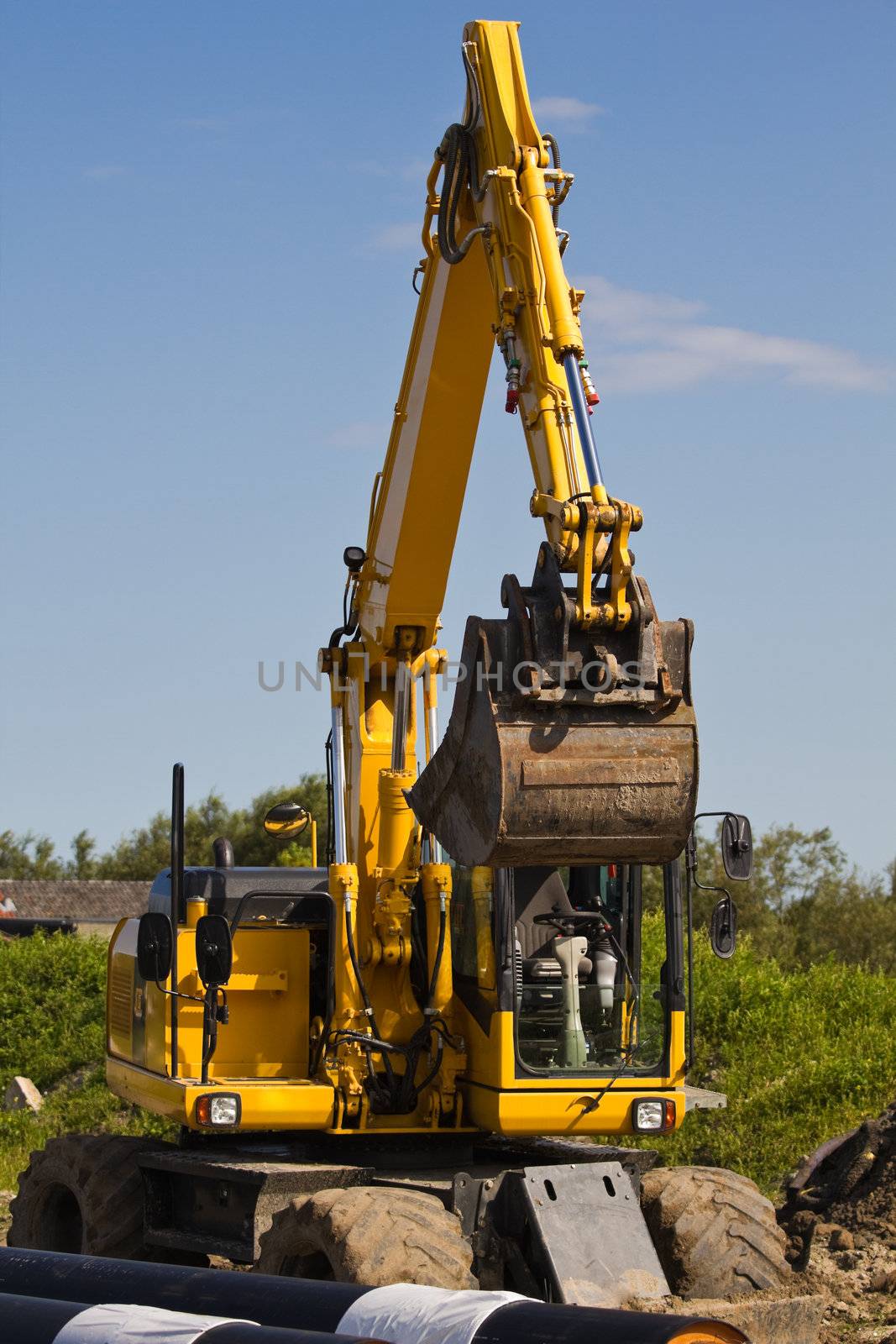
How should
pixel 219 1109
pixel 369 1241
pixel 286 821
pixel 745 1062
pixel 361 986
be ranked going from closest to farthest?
pixel 369 1241, pixel 219 1109, pixel 361 986, pixel 286 821, pixel 745 1062

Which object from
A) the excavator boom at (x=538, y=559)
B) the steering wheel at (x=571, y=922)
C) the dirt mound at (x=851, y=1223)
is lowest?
the dirt mound at (x=851, y=1223)

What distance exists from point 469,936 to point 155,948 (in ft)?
5.74

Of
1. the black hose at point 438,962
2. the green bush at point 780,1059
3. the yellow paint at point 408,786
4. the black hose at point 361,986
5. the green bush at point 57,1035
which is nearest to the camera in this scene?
the yellow paint at point 408,786

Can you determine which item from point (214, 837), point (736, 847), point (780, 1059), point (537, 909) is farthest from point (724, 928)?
point (214, 837)

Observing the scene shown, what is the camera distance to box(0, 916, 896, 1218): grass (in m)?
17.7

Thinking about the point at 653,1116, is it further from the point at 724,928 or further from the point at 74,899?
the point at 74,899

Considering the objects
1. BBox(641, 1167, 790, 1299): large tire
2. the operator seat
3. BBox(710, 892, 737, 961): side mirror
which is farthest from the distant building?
BBox(710, 892, 737, 961): side mirror

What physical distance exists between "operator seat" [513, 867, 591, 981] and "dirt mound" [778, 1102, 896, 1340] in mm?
2438

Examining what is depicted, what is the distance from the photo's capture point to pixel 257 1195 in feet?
31.0

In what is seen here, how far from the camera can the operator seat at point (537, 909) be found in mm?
9711

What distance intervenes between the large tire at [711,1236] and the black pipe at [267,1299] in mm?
3341

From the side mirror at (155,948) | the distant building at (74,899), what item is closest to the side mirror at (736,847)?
the side mirror at (155,948)

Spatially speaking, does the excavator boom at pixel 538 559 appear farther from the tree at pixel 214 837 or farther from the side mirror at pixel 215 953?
the tree at pixel 214 837

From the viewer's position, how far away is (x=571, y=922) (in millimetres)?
9852
